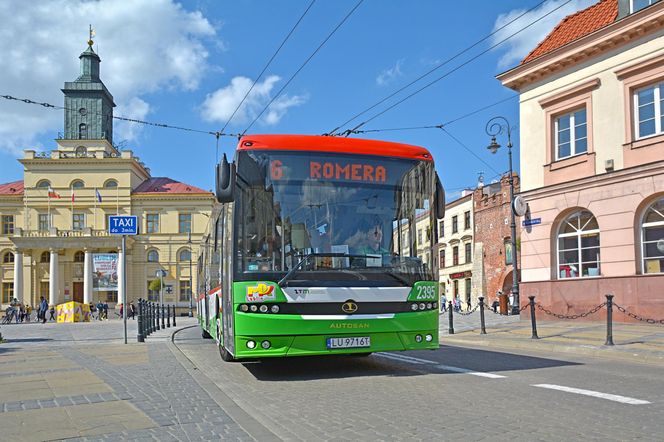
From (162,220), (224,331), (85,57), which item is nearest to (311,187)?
(224,331)

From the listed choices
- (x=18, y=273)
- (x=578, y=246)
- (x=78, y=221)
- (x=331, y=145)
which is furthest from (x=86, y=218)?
(x=331, y=145)

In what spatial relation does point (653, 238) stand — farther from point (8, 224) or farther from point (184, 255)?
point (8, 224)

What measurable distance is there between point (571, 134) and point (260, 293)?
55.2 ft

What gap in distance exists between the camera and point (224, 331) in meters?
9.94

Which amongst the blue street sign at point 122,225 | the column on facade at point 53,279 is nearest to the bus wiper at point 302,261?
the blue street sign at point 122,225

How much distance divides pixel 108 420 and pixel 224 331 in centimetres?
366

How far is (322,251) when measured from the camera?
8.68 metres

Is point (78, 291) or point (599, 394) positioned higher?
point (599, 394)

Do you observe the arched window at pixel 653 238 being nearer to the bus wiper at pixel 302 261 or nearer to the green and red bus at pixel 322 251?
the green and red bus at pixel 322 251

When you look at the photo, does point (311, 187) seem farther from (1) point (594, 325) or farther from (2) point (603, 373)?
(1) point (594, 325)

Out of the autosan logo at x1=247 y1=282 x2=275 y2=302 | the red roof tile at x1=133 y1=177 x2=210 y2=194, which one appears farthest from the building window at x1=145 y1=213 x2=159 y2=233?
the autosan logo at x1=247 y1=282 x2=275 y2=302

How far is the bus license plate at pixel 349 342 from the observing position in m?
8.70

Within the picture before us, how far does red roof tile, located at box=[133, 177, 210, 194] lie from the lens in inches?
3159

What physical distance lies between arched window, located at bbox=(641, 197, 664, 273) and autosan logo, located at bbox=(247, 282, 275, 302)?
1440 cm
